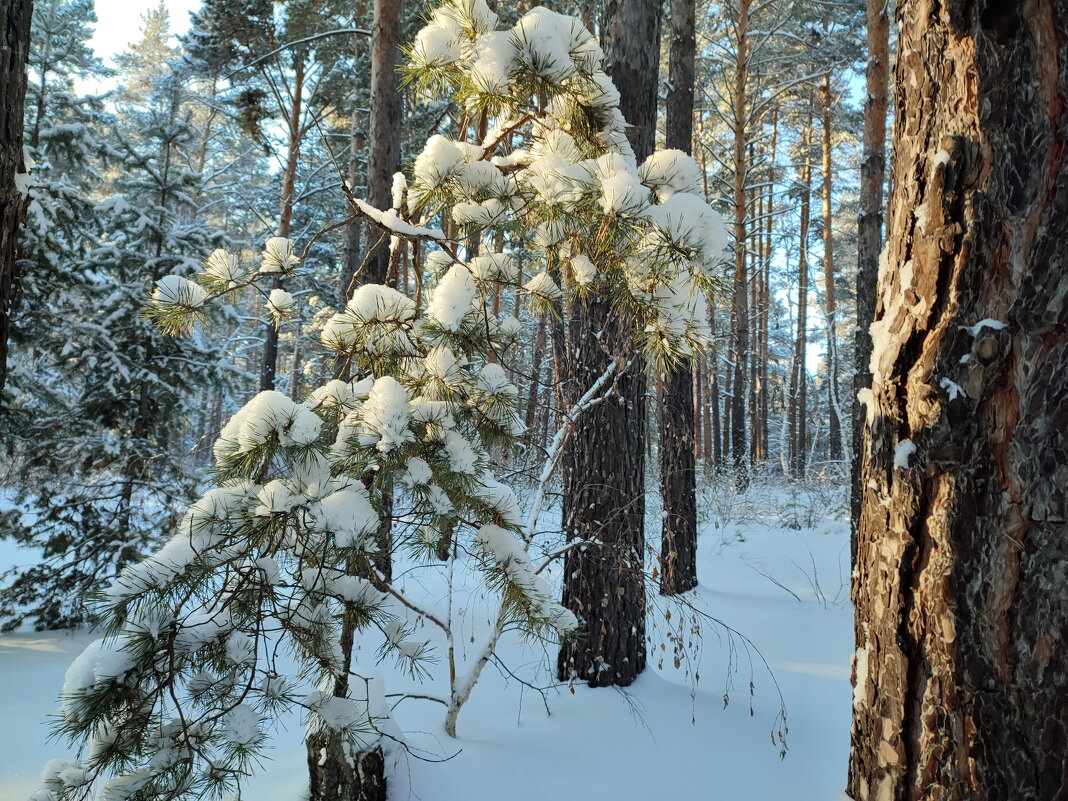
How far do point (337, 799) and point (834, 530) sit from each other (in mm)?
7966

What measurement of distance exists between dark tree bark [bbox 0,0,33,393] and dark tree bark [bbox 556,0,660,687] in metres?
2.32

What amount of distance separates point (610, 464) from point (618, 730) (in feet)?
4.24

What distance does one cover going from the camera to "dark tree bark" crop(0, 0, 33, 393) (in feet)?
6.08

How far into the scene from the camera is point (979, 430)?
1.21m

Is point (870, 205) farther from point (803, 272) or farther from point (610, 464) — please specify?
point (803, 272)

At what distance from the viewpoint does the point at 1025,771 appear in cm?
113

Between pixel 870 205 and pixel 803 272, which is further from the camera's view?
pixel 803 272

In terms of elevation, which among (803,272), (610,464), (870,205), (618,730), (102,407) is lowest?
(618,730)

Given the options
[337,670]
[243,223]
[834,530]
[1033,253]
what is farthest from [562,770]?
[243,223]

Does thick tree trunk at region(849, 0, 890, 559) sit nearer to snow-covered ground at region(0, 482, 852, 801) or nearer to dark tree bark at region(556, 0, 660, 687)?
snow-covered ground at region(0, 482, 852, 801)

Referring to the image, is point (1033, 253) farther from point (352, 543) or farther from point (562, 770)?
point (562, 770)

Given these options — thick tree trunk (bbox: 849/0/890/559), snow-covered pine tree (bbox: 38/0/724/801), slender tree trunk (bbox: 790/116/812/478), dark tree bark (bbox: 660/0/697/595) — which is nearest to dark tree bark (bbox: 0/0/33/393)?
snow-covered pine tree (bbox: 38/0/724/801)

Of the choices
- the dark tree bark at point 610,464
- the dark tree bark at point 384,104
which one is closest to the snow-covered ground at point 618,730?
the dark tree bark at point 610,464

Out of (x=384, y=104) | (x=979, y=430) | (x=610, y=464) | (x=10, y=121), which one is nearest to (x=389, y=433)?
(x=979, y=430)
